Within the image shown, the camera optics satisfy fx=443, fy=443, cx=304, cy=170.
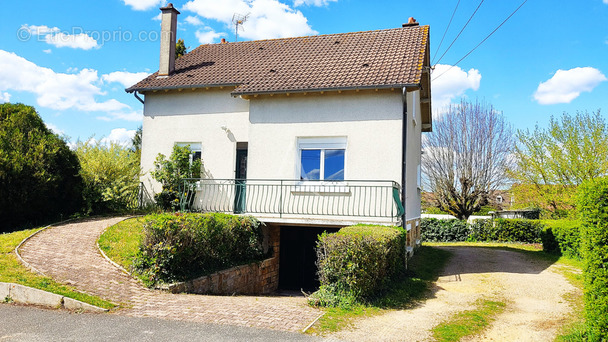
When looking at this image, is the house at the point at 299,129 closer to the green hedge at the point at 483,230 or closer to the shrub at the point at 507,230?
the green hedge at the point at 483,230

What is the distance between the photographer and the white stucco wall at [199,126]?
1448 cm

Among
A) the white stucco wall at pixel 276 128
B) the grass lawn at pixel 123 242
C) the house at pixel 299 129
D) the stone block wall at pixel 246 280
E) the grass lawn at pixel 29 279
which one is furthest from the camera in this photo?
the white stucco wall at pixel 276 128

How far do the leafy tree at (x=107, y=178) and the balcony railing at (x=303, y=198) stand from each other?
2.17 metres

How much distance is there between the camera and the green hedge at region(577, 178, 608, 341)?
5.62 meters

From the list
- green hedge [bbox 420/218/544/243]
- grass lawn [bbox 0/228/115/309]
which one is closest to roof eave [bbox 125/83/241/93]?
grass lawn [bbox 0/228/115/309]

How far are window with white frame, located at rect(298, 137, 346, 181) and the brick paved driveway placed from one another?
16.2ft

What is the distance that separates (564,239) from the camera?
15.7 m

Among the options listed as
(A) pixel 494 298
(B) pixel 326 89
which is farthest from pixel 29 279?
(A) pixel 494 298

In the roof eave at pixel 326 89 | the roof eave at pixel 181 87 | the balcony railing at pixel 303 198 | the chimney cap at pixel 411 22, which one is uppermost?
the chimney cap at pixel 411 22

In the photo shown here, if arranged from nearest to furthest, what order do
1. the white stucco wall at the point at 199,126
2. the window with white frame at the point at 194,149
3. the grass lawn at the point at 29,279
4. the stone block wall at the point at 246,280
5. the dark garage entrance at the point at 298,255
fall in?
the grass lawn at the point at 29,279
the stone block wall at the point at 246,280
the dark garage entrance at the point at 298,255
the white stucco wall at the point at 199,126
the window with white frame at the point at 194,149

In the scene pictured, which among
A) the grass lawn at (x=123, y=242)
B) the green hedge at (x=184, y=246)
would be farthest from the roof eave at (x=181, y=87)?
Answer: the green hedge at (x=184, y=246)

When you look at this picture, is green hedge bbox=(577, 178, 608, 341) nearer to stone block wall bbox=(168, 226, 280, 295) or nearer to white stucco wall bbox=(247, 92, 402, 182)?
white stucco wall bbox=(247, 92, 402, 182)

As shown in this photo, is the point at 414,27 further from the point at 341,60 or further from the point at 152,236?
the point at 152,236

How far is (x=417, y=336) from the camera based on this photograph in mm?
6516
